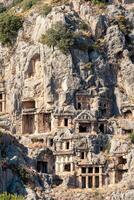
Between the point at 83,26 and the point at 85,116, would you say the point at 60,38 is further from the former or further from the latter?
the point at 85,116

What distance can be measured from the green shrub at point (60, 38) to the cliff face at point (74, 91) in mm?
574

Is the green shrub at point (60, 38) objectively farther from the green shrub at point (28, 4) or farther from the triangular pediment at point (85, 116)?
the green shrub at point (28, 4)

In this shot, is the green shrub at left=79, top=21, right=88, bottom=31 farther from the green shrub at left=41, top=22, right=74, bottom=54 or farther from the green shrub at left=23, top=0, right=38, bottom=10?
the green shrub at left=23, top=0, right=38, bottom=10

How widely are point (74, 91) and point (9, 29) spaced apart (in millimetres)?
14774

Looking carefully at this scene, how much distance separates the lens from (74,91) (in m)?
101

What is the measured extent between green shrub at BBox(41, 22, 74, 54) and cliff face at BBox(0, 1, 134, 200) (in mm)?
574

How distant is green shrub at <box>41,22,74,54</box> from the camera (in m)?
103

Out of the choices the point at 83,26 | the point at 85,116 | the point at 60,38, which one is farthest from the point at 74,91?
the point at 83,26

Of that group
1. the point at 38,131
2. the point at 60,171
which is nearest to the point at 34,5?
the point at 38,131

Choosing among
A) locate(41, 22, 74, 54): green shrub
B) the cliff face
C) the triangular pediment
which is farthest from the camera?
locate(41, 22, 74, 54): green shrub

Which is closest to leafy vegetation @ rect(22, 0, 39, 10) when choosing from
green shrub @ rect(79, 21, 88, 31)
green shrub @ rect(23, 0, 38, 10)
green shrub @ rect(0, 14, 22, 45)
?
green shrub @ rect(23, 0, 38, 10)

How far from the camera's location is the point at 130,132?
98.6 m

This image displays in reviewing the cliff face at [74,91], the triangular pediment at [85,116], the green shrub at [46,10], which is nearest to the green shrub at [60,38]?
the cliff face at [74,91]

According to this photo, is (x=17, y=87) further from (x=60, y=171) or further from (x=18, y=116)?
(x=60, y=171)
